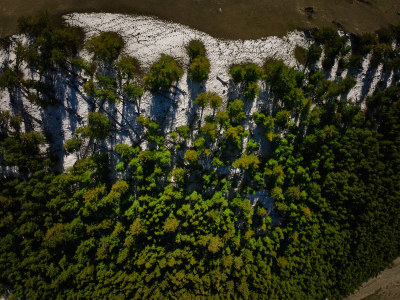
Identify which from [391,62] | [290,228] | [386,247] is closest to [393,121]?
[391,62]

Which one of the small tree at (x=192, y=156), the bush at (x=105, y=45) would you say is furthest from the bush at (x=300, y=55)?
the bush at (x=105, y=45)

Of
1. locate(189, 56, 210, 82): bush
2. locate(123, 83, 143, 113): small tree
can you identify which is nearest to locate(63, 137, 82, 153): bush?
locate(123, 83, 143, 113): small tree

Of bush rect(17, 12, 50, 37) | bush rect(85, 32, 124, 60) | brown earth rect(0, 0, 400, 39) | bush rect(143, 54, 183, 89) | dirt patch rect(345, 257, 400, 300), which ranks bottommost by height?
dirt patch rect(345, 257, 400, 300)

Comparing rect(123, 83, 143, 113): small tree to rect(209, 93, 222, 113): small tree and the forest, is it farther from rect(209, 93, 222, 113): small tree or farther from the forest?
rect(209, 93, 222, 113): small tree

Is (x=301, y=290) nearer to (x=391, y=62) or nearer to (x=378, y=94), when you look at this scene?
(x=378, y=94)

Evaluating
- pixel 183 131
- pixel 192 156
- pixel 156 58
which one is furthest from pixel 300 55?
pixel 192 156

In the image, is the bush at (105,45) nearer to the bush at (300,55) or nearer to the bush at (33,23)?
the bush at (33,23)
